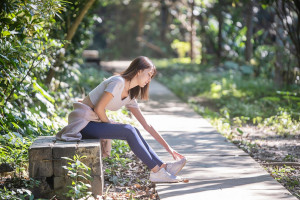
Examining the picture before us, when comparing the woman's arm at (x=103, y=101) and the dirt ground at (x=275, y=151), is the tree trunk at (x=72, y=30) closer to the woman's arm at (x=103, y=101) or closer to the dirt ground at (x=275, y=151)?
the dirt ground at (x=275, y=151)

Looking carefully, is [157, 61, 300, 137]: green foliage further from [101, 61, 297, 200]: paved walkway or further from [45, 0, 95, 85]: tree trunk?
[45, 0, 95, 85]: tree trunk

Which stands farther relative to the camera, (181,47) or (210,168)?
(181,47)

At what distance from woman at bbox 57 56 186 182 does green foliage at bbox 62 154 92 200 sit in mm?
409

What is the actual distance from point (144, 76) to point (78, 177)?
1294 mm

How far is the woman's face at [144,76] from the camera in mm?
5203

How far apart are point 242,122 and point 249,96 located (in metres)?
3.03

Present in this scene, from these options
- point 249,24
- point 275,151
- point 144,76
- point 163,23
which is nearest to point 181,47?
point 163,23

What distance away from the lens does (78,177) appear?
4711 mm

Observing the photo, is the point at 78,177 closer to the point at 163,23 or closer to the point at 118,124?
the point at 118,124

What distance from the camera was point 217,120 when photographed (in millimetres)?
9258

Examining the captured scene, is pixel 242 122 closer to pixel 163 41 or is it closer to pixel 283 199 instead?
pixel 283 199

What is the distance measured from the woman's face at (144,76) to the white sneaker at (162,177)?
95cm

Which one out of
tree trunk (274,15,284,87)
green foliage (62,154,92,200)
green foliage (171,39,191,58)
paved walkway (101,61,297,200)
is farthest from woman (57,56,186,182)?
green foliage (171,39,191,58)

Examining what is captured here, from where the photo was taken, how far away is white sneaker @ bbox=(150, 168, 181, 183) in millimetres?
5145
